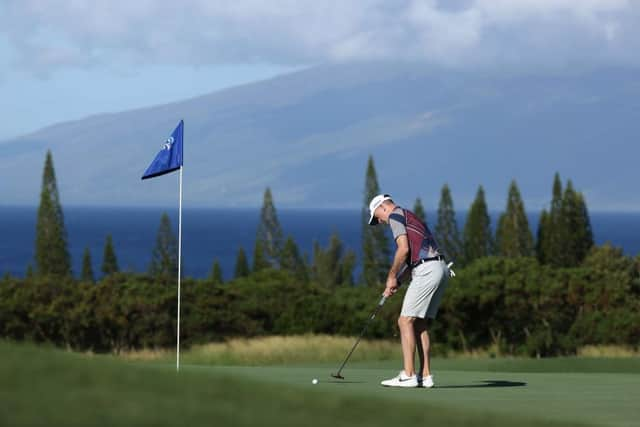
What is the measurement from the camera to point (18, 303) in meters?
47.2

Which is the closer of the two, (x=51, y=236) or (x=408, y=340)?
(x=408, y=340)

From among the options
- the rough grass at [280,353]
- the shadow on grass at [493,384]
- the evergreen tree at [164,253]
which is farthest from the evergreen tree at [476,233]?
the shadow on grass at [493,384]

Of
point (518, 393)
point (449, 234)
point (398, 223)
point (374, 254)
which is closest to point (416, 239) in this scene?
point (398, 223)

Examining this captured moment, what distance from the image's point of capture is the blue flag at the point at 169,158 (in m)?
15.9

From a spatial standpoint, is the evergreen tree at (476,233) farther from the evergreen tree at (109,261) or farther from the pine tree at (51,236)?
the pine tree at (51,236)

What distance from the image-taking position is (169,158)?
16109mm

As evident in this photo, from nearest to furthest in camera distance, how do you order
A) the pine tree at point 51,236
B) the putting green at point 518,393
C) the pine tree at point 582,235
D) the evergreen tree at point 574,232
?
the putting green at point 518,393 < the pine tree at point 51,236 < the evergreen tree at point 574,232 < the pine tree at point 582,235

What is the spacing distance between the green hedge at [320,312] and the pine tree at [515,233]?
2747 inches

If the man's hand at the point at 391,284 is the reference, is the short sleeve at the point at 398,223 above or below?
above

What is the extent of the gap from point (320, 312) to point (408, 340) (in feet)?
124

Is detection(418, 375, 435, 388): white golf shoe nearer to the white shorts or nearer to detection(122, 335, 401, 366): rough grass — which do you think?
the white shorts

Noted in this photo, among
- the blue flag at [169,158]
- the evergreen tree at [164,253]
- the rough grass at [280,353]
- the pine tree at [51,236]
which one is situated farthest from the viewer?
the evergreen tree at [164,253]

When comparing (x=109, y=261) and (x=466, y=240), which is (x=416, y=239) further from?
(x=109, y=261)

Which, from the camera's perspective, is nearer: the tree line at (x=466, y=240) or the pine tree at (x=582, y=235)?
the tree line at (x=466, y=240)
